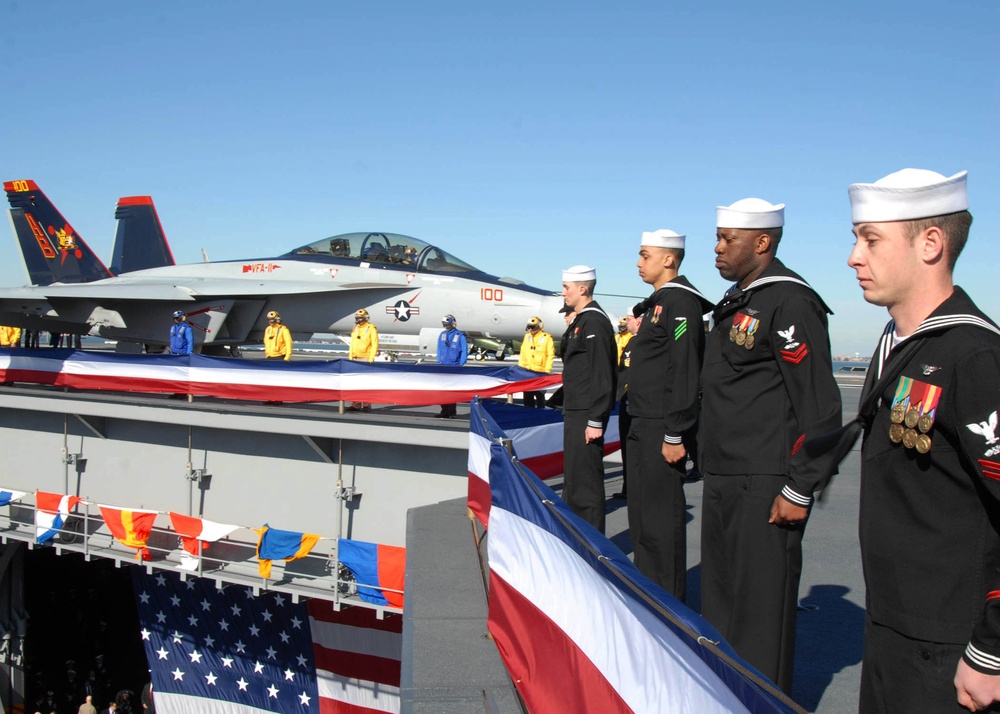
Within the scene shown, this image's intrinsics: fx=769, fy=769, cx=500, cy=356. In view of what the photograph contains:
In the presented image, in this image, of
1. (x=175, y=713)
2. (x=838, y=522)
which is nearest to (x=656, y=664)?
(x=838, y=522)

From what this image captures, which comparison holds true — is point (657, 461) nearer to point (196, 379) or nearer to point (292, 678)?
point (196, 379)

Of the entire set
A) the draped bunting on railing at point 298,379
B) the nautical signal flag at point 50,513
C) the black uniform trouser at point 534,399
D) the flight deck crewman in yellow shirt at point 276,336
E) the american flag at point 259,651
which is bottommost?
the american flag at point 259,651

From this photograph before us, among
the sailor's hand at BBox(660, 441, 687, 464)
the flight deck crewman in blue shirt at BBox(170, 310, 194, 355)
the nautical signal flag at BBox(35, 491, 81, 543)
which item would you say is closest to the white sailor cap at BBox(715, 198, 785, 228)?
the sailor's hand at BBox(660, 441, 687, 464)

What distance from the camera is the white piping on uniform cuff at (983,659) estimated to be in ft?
4.81

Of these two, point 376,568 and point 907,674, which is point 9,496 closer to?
point 376,568

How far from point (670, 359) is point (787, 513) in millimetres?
1542

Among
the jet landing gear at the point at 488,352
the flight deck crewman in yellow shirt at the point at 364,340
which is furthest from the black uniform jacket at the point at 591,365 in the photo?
the jet landing gear at the point at 488,352

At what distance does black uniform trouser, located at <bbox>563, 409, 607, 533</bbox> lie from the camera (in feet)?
16.7

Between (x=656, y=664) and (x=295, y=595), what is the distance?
387 inches

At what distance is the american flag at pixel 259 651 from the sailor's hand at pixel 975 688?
Answer: 411 inches

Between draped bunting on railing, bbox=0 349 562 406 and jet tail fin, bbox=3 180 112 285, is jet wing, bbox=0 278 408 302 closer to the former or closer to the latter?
draped bunting on railing, bbox=0 349 562 406

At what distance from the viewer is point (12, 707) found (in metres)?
15.6

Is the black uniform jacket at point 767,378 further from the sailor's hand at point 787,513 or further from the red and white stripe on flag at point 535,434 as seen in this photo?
the red and white stripe on flag at point 535,434

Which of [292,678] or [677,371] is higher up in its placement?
[677,371]
